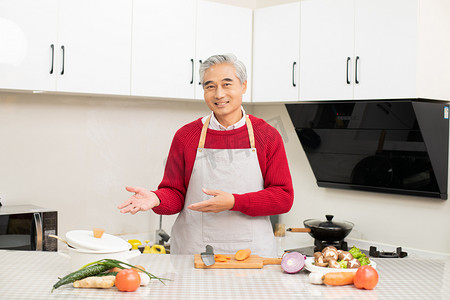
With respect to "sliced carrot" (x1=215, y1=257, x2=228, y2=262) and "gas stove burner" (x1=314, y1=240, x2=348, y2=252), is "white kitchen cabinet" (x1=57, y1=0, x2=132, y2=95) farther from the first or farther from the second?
"sliced carrot" (x1=215, y1=257, x2=228, y2=262)

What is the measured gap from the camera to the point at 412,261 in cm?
179

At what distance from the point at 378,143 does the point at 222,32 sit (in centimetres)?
123

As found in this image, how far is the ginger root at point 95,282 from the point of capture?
137 centimetres

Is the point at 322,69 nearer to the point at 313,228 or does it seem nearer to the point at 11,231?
the point at 313,228

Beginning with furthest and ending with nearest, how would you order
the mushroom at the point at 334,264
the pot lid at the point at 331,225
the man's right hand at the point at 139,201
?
the pot lid at the point at 331,225
the man's right hand at the point at 139,201
the mushroom at the point at 334,264

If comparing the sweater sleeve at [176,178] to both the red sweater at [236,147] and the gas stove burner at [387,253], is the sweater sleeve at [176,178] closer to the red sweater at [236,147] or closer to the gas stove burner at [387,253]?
the red sweater at [236,147]

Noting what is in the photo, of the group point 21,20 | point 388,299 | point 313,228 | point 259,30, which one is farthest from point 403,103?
point 21,20

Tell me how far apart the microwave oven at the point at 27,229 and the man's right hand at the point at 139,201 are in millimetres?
1077

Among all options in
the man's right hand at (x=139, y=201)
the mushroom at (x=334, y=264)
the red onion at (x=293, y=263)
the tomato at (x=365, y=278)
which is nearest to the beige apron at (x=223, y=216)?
the man's right hand at (x=139, y=201)

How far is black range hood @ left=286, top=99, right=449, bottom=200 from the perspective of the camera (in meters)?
2.95

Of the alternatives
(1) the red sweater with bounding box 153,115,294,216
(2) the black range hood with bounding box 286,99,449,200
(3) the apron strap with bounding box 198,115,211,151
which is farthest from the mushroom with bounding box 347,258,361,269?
(2) the black range hood with bounding box 286,99,449,200

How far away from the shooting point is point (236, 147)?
216 centimetres

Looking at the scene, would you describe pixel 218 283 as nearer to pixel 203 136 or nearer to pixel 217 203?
pixel 217 203

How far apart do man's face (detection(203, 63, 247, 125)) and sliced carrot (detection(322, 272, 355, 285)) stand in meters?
0.86
